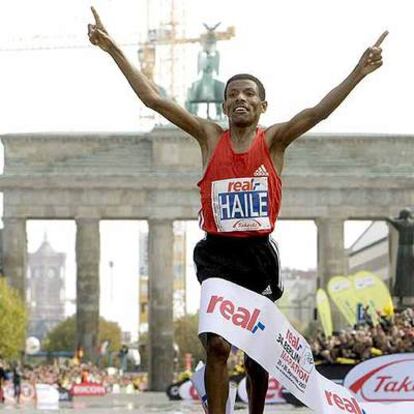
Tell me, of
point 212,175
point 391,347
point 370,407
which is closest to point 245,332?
point 212,175

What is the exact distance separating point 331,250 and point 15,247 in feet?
51.0

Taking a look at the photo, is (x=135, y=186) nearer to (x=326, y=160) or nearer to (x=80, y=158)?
(x=80, y=158)

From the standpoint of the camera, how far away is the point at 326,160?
287ft

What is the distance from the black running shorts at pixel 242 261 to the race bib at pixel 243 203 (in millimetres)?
96

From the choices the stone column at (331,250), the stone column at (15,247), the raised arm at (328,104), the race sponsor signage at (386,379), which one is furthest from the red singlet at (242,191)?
the stone column at (15,247)

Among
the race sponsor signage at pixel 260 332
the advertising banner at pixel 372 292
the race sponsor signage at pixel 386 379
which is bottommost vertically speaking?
the advertising banner at pixel 372 292

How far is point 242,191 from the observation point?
9844 millimetres

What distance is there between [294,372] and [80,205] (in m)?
78.7

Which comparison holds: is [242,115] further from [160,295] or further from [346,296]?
[160,295]

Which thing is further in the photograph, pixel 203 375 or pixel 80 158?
pixel 80 158

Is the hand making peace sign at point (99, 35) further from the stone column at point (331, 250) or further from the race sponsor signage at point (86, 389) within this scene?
the stone column at point (331, 250)

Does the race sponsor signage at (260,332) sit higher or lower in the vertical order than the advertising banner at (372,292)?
higher

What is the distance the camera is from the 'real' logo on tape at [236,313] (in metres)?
9.42

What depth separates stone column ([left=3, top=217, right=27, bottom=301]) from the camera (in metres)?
86.6
